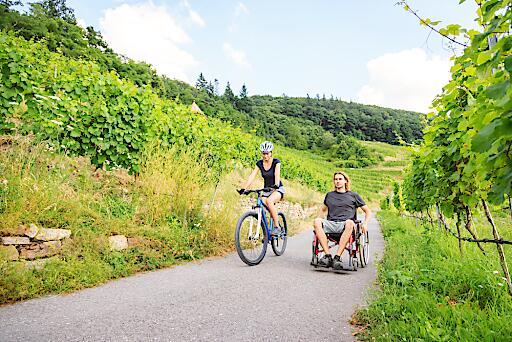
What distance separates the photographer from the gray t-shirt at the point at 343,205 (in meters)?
5.79

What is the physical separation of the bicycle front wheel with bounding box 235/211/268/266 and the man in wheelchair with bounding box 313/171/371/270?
0.97 m

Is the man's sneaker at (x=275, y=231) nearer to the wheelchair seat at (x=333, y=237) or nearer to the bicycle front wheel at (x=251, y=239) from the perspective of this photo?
the bicycle front wheel at (x=251, y=239)

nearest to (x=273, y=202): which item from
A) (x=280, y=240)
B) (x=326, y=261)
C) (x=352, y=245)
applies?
(x=280, y=240)

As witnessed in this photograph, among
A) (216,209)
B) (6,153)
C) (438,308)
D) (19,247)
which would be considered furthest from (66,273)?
(438,308)

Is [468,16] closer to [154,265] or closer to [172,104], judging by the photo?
[154,265]

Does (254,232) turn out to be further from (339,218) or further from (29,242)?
(29,242)

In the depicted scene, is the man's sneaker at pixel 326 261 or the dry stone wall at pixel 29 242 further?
the man's sneaker at pixel 326 261

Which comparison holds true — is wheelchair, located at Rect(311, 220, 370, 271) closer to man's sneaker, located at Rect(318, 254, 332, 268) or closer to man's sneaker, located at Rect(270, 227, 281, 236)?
man's sneaker, located at Rect(318, 254, 332, 268)

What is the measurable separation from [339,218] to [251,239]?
1.42 m

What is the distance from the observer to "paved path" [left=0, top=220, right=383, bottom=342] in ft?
9.21

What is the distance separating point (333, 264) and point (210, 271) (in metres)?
1.73

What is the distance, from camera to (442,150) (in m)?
3.52

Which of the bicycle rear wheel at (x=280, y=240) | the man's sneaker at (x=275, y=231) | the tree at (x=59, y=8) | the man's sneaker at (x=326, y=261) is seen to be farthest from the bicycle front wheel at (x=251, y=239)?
the tree at (x=59, y=8)

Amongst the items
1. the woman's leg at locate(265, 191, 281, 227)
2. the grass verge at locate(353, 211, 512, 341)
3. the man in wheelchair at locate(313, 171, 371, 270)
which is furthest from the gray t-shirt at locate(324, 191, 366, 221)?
the grass verge at locate(353, 211, 512, 341)
